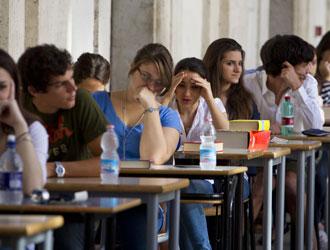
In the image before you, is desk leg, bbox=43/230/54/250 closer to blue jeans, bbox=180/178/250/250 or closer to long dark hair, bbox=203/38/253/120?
blue jeans, bbox=180/178/250/250

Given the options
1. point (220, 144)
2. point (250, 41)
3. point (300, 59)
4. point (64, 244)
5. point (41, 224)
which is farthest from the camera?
point (250, 41)

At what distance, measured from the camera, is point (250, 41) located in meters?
16.0

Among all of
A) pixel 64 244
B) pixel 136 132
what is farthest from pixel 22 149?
pixel 136 132

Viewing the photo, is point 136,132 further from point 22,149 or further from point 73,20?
point 73,20

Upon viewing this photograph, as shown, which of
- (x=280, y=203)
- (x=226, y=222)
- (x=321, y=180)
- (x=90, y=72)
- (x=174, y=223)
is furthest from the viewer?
(x=321, y=180)

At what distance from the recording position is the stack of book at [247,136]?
26.1ft

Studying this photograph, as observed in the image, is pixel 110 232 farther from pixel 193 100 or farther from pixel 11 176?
pixel 193 100

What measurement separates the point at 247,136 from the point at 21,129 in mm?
3060

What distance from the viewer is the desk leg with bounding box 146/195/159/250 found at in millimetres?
5465

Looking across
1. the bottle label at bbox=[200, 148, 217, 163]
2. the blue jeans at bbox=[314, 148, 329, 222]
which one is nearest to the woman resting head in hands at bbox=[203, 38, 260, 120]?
the blue jeans at bbox=[314, 148, 329, 222]

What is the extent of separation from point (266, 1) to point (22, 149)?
39.9 ft

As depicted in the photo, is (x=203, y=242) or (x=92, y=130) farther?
(x=203, y=242)

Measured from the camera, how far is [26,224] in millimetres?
4129

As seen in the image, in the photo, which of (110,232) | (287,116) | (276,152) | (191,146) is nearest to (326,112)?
(287,116)
